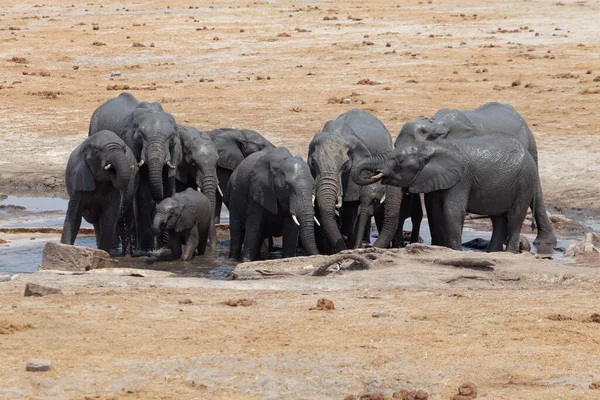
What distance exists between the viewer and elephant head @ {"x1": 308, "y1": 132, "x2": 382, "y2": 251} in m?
13.6

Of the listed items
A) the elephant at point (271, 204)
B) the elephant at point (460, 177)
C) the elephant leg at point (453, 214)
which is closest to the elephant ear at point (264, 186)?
the elephant at point (271, 204)

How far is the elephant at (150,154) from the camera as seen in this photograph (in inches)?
572

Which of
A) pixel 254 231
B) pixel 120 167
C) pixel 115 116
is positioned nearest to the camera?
pixel 120 167

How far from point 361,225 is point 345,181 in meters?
0.54

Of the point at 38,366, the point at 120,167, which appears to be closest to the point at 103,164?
the point at 120,167

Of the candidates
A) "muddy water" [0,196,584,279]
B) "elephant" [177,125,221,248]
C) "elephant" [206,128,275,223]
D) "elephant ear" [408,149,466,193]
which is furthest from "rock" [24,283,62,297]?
"elephant" [206,128,275,223]

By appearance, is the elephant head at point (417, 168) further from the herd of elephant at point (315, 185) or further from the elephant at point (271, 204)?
the elephant at point (271, 204)

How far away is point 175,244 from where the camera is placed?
14.4 m

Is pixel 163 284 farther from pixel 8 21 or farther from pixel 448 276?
pixel 8 21

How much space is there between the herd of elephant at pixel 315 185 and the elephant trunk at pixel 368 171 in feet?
0.04

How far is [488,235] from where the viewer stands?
16.0m

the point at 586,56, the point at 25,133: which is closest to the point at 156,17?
the point at 586,56

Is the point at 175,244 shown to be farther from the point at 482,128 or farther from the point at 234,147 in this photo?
the point at 482,128

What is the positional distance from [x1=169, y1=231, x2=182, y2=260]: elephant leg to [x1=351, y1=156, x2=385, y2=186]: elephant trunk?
217 centimetres
